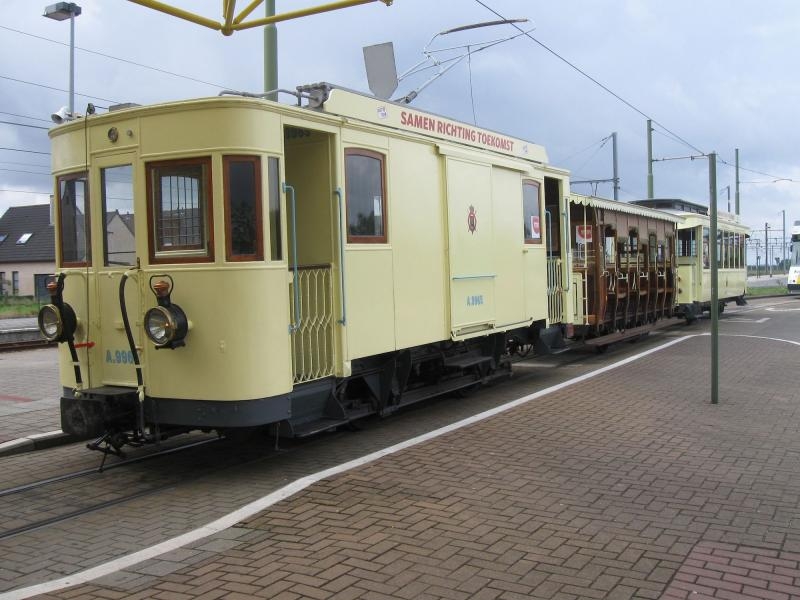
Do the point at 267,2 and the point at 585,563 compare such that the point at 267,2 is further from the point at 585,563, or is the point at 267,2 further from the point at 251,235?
the point at 585,563

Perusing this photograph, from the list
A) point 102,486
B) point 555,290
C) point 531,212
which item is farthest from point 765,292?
point 102,486

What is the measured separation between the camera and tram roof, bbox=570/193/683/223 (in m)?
14.0

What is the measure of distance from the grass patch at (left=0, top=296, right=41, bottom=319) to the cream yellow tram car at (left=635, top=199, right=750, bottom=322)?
2621cm

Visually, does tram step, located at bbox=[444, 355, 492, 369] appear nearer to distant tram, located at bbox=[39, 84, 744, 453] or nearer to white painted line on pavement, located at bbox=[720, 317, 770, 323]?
Answer: distant tram, located at bbox=[39, 84, 744, 453]

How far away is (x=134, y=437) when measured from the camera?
6.82m

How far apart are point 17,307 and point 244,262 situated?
35634 millimetres

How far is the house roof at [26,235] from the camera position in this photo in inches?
1999

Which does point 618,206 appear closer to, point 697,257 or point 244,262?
point 697,257

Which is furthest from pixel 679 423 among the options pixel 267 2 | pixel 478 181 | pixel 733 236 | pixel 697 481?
pixel 733 236

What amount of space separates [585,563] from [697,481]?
82.4 inches

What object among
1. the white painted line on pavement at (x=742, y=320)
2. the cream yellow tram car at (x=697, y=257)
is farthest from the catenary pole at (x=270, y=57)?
the white painted line on pavement at (x=742, y=320)

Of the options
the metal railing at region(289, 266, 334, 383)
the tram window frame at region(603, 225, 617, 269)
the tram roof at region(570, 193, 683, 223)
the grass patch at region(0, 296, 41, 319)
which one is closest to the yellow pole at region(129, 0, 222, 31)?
the metal railing at region(289, 266, 334, 383)

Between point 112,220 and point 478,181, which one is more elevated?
point 478,181

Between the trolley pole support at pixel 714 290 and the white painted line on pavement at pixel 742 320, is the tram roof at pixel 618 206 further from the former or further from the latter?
the white painted line on pavement at pixel 742 320
